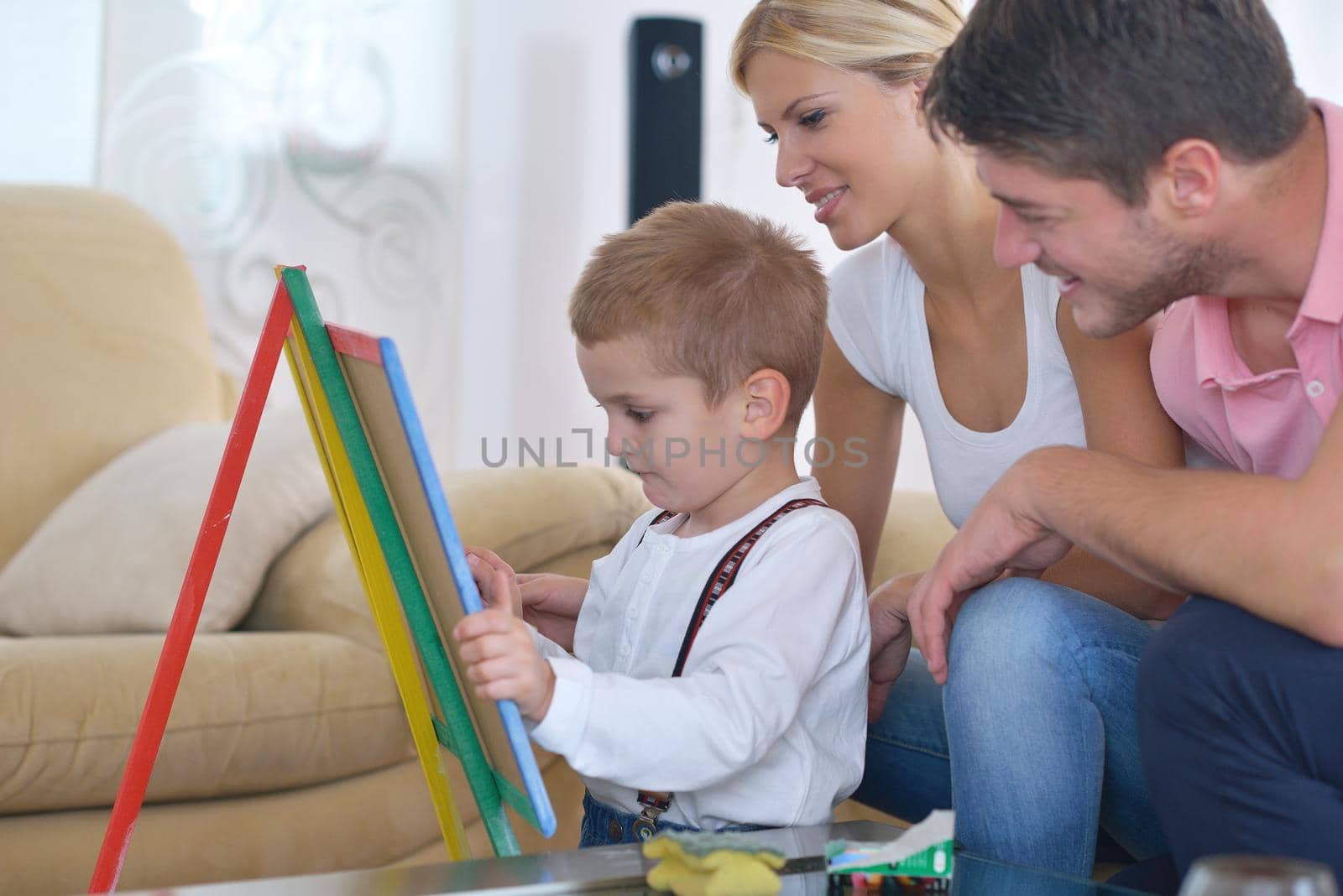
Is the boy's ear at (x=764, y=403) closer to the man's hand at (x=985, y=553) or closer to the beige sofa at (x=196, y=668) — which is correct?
the man's hand at (x=985, y=553)

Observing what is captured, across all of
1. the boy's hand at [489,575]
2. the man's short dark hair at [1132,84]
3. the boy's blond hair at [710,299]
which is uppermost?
the man's short dark hair at [1132,84]

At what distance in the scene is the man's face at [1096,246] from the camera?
1.02 meters

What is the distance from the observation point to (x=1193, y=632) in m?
0.95

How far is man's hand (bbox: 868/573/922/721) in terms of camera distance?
133 cm

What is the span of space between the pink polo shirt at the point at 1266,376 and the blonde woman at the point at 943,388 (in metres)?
0.09

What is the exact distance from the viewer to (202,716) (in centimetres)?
157

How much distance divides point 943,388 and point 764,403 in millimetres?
369

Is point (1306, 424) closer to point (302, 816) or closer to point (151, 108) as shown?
point (302, 816)

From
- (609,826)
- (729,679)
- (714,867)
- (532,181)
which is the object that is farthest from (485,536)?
(532,181)

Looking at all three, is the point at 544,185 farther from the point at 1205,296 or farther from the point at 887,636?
the point at 1205,296

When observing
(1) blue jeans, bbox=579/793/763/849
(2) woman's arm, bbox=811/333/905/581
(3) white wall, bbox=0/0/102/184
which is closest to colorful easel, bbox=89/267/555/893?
(1) blue jeans, bbox=579/793/763/849

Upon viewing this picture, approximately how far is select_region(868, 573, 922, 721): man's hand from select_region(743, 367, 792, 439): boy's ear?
8.7 inches

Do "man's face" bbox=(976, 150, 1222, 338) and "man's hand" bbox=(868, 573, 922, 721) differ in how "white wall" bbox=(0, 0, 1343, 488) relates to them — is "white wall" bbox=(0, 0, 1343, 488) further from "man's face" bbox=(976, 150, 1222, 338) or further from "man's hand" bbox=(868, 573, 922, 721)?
"man's face" bbox=(976, 150, 1222, 338)

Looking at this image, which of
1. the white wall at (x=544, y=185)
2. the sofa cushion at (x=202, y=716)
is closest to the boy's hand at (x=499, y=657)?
the sofa cushion at (x=202, y=716)
